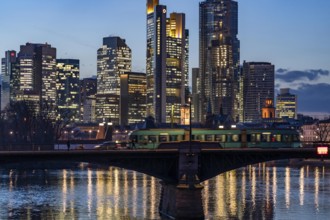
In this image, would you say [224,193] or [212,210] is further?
[224,193]

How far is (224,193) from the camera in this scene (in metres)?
112

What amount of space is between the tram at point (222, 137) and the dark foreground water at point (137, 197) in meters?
7.45

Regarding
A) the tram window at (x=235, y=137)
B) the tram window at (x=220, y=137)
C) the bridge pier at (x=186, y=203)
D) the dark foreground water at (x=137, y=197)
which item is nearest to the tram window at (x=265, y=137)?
the tram window at (x=235, y=137)

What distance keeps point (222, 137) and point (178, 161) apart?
2167cm

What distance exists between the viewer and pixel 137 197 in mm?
103812

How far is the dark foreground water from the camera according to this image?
86.0 metres

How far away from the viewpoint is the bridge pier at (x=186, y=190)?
251ft

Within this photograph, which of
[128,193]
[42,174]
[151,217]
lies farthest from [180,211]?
[42,174]

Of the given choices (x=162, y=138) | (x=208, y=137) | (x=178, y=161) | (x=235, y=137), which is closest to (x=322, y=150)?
(x=178, y=161)

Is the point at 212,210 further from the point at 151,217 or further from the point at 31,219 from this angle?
the point at 31,219

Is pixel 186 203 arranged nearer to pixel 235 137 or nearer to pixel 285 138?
pixel 235 137

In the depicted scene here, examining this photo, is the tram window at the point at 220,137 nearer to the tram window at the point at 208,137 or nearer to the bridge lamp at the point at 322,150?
the tram window at the point at 208,137

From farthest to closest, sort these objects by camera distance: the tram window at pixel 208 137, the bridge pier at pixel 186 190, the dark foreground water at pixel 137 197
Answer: the tram window at pixel 208 137, the dark foreground water at pixel 137 197, the bridge pier at pixel 186 190

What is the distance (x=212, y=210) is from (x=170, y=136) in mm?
15137
